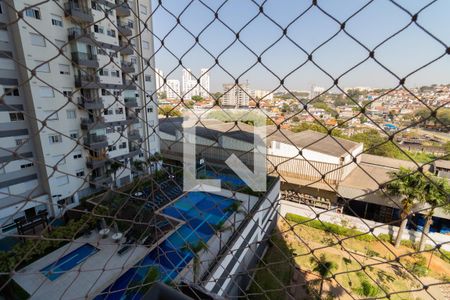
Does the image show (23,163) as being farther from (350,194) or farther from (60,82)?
(350,194)

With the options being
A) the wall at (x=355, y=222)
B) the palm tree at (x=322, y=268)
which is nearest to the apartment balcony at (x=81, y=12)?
the palm tree at (x=322, y=268)

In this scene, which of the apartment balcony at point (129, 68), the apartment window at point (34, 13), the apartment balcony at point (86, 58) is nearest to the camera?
the apartment balcony at point (129, 68)

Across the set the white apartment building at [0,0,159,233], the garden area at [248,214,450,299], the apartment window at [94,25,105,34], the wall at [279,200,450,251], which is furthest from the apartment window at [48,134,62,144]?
the wall at [279,200,450,251]

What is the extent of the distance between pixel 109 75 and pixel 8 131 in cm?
262

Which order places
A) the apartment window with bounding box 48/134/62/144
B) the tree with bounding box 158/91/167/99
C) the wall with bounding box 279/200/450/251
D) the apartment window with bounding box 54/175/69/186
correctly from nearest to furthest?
1. the tree with bounding box 158/91/167/99
2. the apartment window with bounding box 48/134/62/144
3. the apartment window with bounding box 54/175/69/186
4. the wall with bounding box 279/200/450/251

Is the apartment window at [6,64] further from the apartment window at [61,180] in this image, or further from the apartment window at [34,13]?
the apartment window at [61,180]

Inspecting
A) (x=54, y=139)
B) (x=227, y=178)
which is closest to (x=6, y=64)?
(x=54, y=139)

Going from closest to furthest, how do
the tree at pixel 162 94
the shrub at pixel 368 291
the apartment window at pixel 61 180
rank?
the tree at pixel 162 94
the shrub at pixel 368 291
the apartment window at pixel 61 180

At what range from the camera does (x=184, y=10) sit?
85 cm

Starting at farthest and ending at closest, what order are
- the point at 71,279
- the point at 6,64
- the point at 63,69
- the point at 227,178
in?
the point at 63,69, the point at 6,64, the point at 71,279, the point at 227,178

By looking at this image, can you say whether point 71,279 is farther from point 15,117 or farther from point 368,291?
point 368,291

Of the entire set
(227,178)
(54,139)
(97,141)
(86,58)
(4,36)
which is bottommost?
(97,141)

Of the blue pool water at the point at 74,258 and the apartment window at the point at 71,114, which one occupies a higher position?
the apartment window at the point at 71,114

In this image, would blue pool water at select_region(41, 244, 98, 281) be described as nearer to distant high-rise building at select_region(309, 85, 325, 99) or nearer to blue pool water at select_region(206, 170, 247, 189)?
blue pool water at select_region(206, 170, 247, 189)
